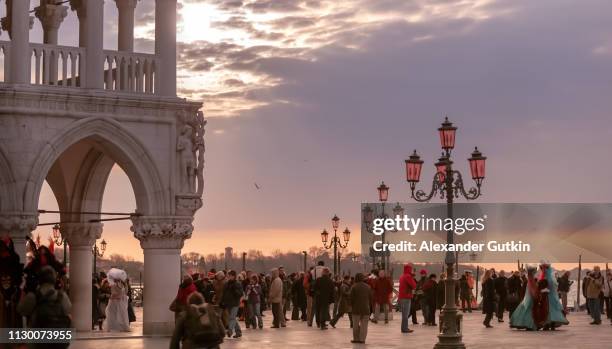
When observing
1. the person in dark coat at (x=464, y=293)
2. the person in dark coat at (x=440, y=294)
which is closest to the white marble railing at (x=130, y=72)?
the person in dark coat at (x=440, y=294)

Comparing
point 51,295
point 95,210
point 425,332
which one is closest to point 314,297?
point 425,332

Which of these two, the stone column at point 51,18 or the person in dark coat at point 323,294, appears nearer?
the stone column at point 51,18

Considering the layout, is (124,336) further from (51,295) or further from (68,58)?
(51,295)

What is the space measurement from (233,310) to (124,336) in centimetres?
290

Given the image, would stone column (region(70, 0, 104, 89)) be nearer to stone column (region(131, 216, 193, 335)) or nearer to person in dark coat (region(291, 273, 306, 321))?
stone column (region(131, 216, 193, 335))

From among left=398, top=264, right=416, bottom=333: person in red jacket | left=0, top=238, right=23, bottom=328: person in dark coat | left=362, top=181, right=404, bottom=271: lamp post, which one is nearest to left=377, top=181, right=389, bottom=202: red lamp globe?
left=362, top=181, right=404, bottom=271: lamp post

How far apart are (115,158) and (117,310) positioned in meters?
5.82

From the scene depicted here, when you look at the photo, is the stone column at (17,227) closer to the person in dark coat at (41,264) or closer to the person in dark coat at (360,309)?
the person in dark coat at (41,264)

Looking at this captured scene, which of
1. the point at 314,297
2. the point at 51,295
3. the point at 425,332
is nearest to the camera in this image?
the point at 51,295

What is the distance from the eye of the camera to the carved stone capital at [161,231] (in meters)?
30.2

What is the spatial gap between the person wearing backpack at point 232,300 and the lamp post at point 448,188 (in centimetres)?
494

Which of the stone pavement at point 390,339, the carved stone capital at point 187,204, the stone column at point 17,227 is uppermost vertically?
the carved stone capital at point 187,204

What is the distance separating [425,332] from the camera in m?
35.2

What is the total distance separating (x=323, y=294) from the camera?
3644 cm
